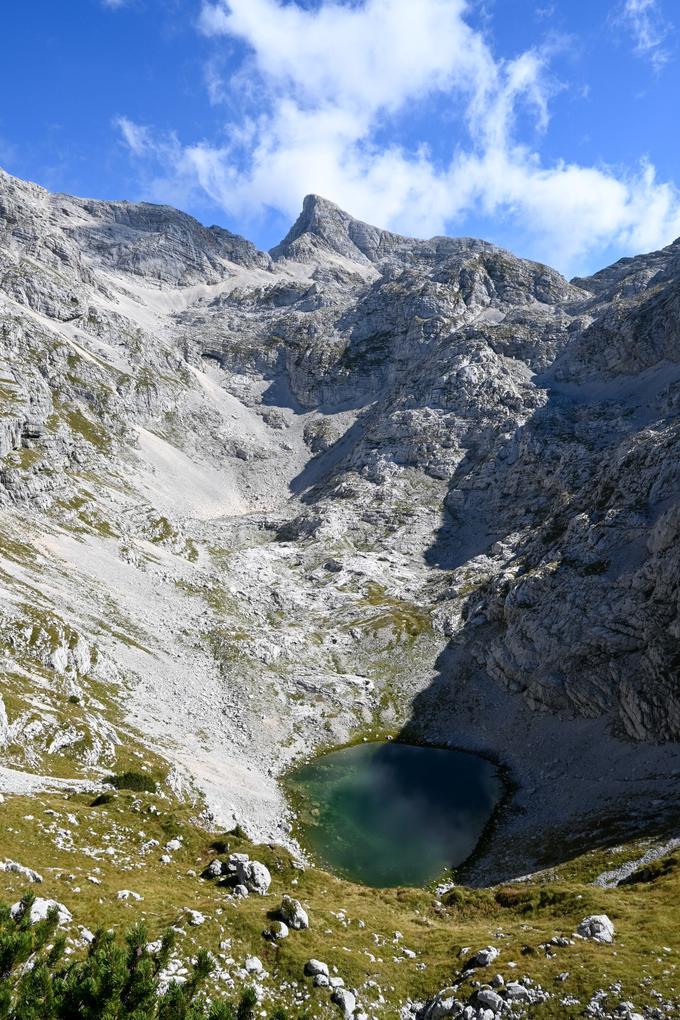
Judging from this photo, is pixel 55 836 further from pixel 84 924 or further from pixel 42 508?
pixel 42 508

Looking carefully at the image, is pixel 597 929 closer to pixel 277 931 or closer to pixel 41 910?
pixel 277 931

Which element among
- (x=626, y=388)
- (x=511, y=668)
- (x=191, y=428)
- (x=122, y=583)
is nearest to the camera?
(x=511, y=668)

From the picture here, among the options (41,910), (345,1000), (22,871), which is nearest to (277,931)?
(345,1000)

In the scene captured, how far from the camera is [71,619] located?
227 feet

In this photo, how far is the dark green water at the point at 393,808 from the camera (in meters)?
49.4

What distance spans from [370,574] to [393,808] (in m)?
52.8

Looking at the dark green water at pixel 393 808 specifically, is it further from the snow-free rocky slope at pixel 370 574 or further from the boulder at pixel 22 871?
the boulder at pixel 22 871

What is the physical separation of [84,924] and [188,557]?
87.2 meters

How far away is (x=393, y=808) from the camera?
190 ft

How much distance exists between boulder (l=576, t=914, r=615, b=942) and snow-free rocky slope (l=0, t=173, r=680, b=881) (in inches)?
809

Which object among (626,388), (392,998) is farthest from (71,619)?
(626,388)

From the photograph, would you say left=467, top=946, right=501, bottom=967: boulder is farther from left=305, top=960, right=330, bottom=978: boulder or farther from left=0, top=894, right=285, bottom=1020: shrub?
left=0, top=894, right=285, bottom=1020: shrub

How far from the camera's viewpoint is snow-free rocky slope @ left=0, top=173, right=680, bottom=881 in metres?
56.2

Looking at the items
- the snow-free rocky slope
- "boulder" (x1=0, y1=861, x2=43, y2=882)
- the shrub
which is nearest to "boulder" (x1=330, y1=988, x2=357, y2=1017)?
the shrub
